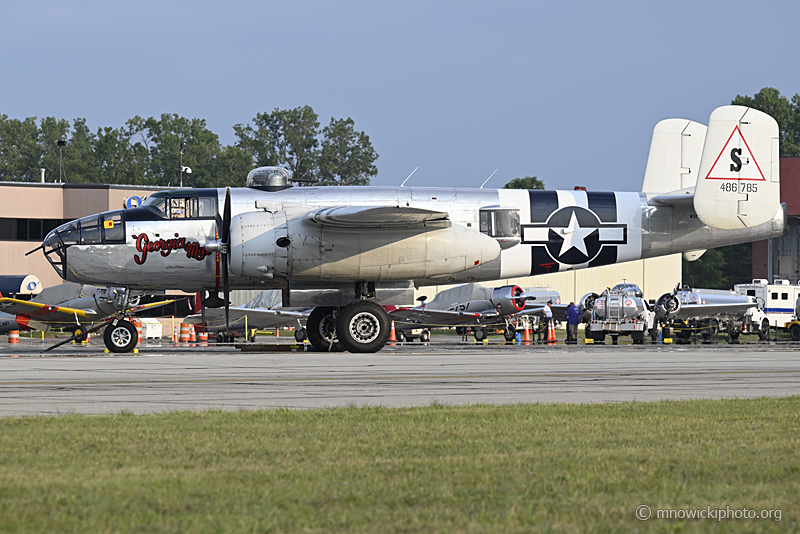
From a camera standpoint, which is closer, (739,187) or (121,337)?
(121,337)

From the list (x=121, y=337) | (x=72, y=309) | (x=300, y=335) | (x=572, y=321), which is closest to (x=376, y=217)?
(x=121, y=337)

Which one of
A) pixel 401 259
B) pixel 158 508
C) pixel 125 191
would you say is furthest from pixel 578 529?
pixel 125 191

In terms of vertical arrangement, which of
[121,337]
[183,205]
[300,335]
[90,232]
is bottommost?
[300,335]

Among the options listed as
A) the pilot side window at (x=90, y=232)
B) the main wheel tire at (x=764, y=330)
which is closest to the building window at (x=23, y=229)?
the pilot side window at (x=90, y=232)

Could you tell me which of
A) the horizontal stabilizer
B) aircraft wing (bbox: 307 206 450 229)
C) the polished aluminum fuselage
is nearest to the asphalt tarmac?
aircraft wing (bbox: 307 206 450 229)

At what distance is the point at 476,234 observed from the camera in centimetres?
2058

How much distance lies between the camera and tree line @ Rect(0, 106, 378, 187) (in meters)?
102

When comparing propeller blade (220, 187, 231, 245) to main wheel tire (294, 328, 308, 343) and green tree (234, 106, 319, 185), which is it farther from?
green tree (234, 106, 319, 185)

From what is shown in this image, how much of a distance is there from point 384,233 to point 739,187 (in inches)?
381

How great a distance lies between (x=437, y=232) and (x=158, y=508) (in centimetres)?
1616

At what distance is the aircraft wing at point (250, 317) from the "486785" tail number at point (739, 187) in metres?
16.9

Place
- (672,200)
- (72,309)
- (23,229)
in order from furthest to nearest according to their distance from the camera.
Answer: (23,229) → (72,309) → (672,200)

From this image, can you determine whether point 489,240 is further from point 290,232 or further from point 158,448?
point 158,448

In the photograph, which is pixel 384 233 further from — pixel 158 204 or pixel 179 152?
pixel 179 152
